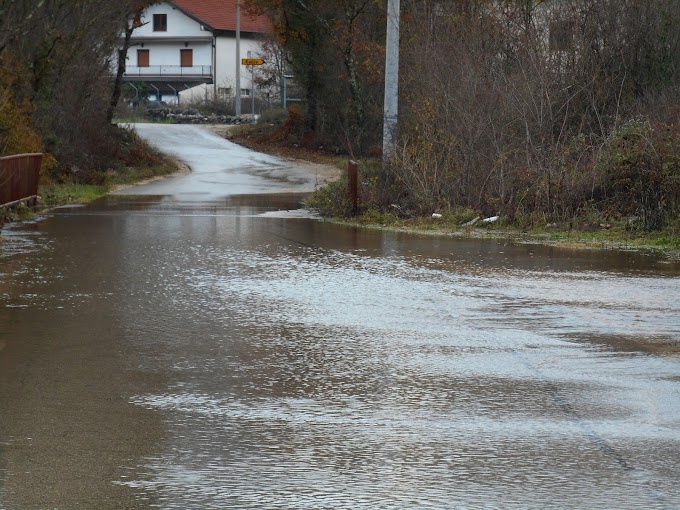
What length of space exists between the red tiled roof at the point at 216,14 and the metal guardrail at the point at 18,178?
6997 centimetres

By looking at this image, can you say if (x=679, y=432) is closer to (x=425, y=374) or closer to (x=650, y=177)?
(x=425, y=374)

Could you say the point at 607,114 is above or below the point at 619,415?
above

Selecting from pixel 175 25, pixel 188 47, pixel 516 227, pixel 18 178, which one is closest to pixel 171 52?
pixel 188 47

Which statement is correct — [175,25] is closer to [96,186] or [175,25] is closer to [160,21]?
[160,21]

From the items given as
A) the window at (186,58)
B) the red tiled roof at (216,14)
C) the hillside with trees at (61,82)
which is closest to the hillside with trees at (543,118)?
the hillside with trees at (61,82)

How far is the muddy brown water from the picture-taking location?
584 centimetres

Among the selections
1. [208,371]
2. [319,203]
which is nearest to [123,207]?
[319,203]

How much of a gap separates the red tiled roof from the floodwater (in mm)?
78999

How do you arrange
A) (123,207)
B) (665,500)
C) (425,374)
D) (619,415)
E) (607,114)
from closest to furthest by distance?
(665,500), (619,415), (425,374), (607,114), (123,207)

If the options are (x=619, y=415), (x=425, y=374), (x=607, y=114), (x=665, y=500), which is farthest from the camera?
(x=607, y=114)

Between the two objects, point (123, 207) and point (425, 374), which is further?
point (123, 207)

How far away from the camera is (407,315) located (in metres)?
10.8

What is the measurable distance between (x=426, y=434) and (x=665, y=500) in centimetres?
160

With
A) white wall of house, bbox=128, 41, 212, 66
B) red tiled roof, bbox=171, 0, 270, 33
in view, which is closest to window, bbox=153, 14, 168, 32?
white wall of house, bbox=128, 41, 212, 66
